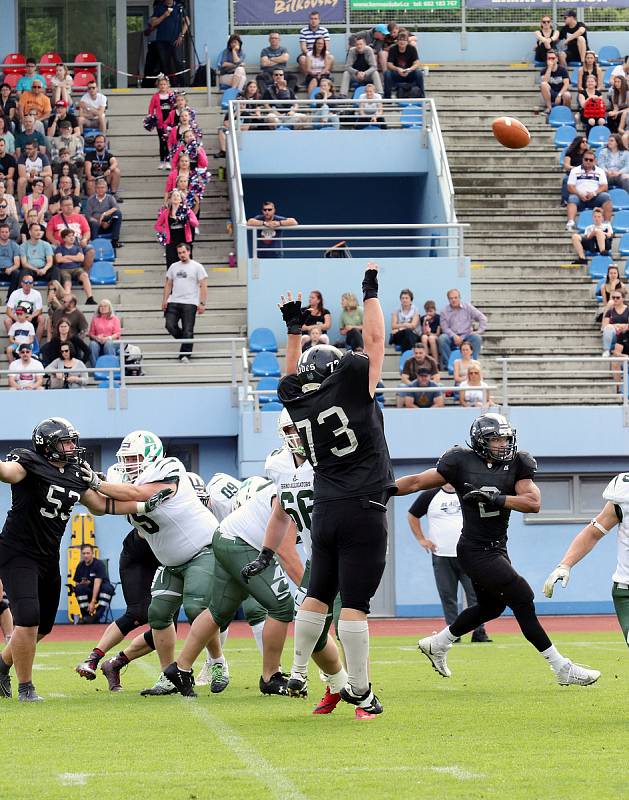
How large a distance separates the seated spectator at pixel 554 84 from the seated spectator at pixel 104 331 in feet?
32.6

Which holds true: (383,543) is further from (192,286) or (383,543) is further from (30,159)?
(30,159)

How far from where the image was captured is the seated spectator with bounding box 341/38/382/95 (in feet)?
86.9

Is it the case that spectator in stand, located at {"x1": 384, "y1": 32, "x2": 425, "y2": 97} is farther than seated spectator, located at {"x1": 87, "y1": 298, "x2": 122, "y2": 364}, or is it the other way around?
spectator in stand, located at {"x1": 384, "y1": 32, "x2": 425, "y2": 97}

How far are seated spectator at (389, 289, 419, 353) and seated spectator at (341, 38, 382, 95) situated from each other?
609 cm

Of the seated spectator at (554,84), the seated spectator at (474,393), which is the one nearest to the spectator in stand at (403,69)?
the seated spectator at (554,84)

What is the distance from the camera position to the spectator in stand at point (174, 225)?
22547 millimetres

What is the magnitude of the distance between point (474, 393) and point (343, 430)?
12.8m

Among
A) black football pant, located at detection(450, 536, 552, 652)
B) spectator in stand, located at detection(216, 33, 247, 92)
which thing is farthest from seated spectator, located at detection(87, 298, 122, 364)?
black football pant, located at detection(450, 536, 552, 652)

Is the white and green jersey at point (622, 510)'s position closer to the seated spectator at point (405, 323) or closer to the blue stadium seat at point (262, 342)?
the seated spectator at point (405, 323)

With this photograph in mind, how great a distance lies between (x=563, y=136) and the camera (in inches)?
1047

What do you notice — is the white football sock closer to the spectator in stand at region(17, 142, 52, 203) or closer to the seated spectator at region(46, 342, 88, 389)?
the seated spectator at region(46, 342, 88, 389)

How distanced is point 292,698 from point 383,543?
1979 millimetres

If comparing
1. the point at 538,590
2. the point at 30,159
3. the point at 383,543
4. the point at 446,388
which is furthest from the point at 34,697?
the point at 30,159

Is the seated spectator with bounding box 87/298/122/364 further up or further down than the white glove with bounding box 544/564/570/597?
further up
